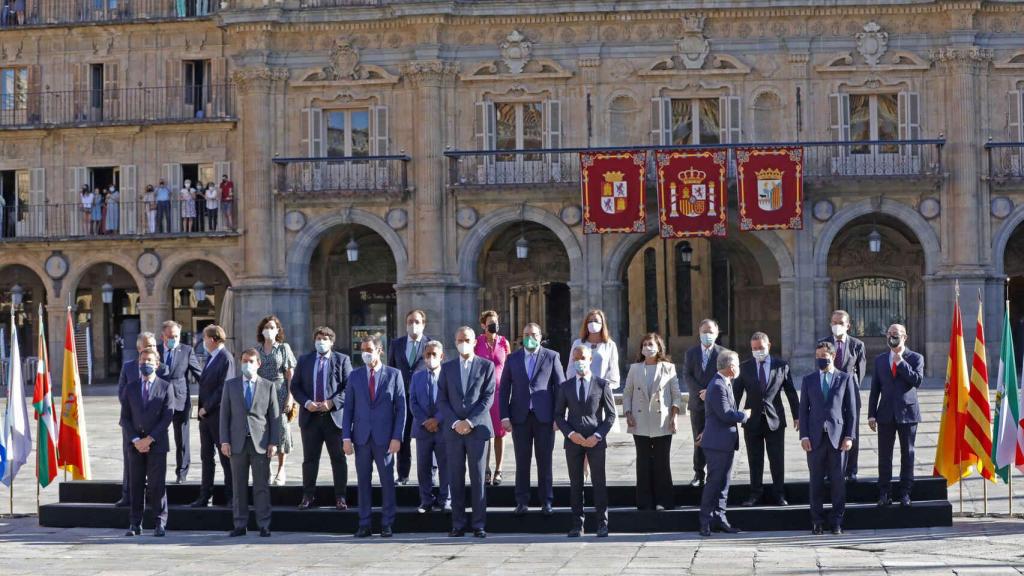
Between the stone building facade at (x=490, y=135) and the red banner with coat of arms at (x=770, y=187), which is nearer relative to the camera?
the red banner with coat of arms at (x=770, y=187)

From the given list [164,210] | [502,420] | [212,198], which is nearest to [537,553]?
[502,420]

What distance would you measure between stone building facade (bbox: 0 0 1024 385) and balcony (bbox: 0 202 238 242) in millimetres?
73

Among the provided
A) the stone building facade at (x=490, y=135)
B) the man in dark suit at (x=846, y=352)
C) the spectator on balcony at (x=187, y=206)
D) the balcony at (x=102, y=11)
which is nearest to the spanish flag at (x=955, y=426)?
the man in dark suit at (x=846, y=352)

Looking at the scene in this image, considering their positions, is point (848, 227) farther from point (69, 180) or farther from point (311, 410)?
point (311, 410)

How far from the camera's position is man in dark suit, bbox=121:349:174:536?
674 inches

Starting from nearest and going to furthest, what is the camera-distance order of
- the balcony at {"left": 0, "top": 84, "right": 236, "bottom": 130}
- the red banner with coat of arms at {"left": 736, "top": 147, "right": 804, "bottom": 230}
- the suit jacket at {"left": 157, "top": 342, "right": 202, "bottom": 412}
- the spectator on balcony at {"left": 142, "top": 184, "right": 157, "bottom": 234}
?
the suit jacket at {"left": 157, "top": 342, "right": 202, "bottom": 412}
the red banner with coat of arms at {"left": 736, "top": 147, "right": 804, "bottom": 230}
the spectator on balcony at {"left": 142, "top": 184, "right": 157, "bottom": 234}
the balcony at {"left": 0, "top": 84, "right": 236, "bottom": 130}

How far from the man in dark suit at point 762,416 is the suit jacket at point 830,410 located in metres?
0.72

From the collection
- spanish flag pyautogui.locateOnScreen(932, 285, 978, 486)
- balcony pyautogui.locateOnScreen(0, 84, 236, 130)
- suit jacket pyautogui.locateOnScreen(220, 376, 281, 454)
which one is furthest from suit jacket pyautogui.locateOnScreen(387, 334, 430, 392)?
balcony pyautogui.locateOnScreen(0, 84, 236, 130)

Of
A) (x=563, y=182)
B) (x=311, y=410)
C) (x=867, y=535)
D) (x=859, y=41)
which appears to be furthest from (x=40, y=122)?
(x=867, y=535)

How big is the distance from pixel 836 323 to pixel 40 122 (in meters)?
28.4

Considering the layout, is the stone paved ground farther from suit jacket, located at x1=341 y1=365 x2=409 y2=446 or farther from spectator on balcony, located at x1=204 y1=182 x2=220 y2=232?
spectator on balcony, located at x1=204 y1=182 x2=220 y2=232

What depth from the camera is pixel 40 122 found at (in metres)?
42.2

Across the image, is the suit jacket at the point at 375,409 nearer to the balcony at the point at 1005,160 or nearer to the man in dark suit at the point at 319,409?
the man in dark suit at the point at 319,409

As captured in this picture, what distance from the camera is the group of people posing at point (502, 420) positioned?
650 inches
